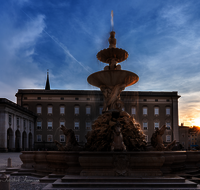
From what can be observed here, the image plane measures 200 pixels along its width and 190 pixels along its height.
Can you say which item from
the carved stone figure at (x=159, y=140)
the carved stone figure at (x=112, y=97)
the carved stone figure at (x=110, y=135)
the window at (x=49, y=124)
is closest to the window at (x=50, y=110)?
the window at (x=49, y=124)

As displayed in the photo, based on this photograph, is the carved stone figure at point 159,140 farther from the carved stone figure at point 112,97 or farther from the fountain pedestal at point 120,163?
the fountain pedestal at point 120,163

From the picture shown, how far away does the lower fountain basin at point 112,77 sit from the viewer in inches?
468

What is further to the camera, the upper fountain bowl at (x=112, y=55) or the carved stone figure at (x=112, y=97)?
the upper fountain bowl at (x=112, y=55)

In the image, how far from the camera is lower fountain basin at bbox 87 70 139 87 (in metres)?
11.9

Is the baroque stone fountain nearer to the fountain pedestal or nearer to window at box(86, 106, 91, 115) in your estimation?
the fountain pedestal

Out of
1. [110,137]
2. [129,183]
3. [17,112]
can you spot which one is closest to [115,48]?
[110,137]

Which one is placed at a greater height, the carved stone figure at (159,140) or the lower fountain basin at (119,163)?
the carved stone figure at (159,140)

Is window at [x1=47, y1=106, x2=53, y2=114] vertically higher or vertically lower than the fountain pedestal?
higher

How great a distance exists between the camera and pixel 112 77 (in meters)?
12.2

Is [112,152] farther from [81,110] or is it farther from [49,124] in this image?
[49,124]

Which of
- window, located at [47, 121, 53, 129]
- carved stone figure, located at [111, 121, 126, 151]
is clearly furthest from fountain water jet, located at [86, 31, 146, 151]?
window, located at [47, 121, 53, 129]

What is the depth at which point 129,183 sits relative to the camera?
6992 millimetres

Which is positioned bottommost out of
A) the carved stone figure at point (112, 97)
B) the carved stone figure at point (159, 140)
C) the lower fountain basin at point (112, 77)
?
the carved stone figure at point (159, 140)

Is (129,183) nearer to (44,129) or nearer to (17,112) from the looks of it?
(17,112)
